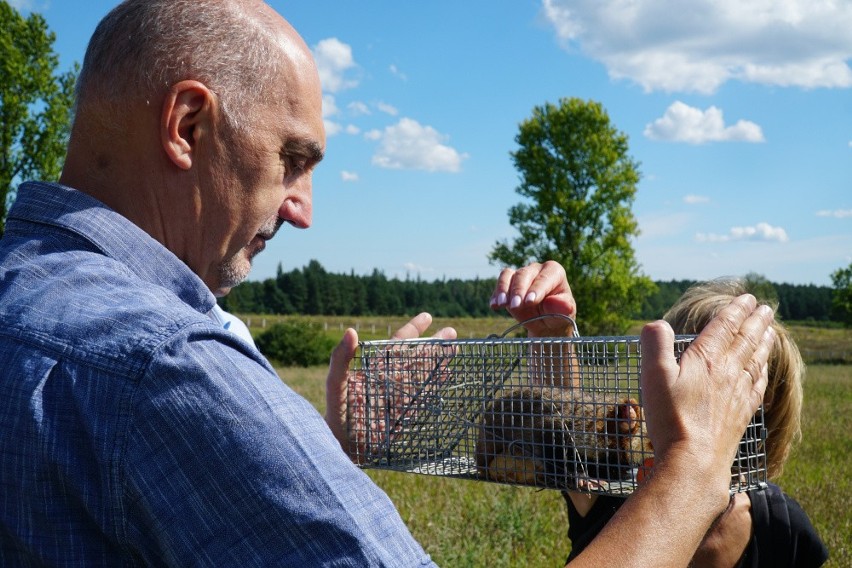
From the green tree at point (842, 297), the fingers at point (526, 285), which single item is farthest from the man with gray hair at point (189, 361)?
the green tree at point (842, 297)

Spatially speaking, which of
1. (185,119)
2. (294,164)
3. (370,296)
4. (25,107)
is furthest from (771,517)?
(370,296)

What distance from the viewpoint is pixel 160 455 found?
1.20 meters

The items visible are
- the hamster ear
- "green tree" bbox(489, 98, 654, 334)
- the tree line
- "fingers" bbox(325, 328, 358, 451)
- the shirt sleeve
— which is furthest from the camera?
the tree line

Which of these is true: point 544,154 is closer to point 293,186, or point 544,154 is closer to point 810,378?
A: point 810,378

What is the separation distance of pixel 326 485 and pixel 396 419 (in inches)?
63.9

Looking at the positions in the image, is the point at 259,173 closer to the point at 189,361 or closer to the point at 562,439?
the point at 189,361

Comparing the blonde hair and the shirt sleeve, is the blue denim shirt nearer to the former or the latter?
the shirt sleeve

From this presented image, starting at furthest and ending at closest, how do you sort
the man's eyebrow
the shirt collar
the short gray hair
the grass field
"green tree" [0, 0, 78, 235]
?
"green tree" [0, 0, 78, 235]
the grass field
the man's eyebrow
the short gray hair
the shirt collar

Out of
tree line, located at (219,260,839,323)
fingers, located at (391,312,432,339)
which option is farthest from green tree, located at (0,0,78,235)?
tree line, located at (219,260,839,323)

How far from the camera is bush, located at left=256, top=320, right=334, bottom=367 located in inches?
1319

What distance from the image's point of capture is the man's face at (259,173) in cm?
172

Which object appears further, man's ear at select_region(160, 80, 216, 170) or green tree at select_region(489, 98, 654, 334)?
green tree at select_region(489, 98, 654, 334)

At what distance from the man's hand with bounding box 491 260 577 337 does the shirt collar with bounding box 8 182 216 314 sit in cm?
153

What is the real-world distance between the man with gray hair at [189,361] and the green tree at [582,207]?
31268mm
